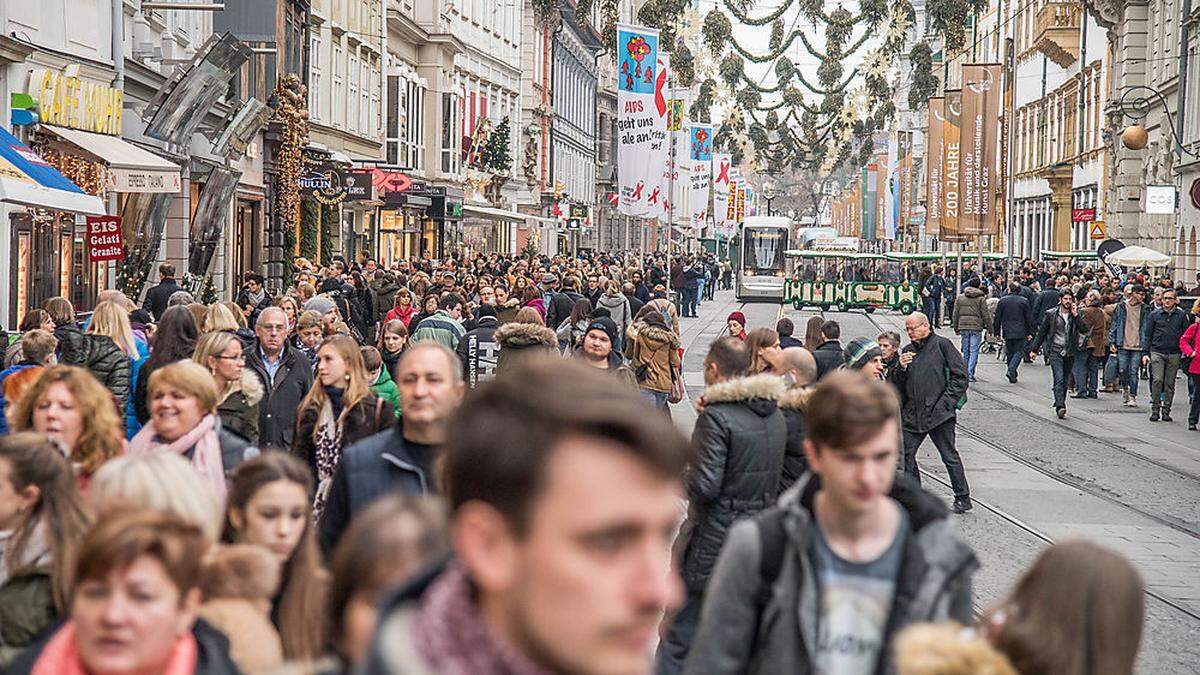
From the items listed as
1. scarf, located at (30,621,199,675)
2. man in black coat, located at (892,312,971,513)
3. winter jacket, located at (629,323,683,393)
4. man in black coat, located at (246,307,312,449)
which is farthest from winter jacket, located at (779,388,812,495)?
winter jacket, located at (629,323,683,393)

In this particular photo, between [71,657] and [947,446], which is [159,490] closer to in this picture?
[71,657]

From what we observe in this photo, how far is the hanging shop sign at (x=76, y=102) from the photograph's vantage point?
20219mm

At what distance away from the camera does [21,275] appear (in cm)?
2056

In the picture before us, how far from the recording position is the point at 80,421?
6328 mm

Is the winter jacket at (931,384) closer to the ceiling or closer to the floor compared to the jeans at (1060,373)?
closer to the ceiling

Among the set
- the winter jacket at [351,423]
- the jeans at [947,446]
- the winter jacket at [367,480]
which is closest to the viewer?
the winter jacket at [367,480]

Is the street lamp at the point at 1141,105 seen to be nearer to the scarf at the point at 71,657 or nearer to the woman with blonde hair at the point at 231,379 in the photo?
the woman with blonde hair at the point at 231,379

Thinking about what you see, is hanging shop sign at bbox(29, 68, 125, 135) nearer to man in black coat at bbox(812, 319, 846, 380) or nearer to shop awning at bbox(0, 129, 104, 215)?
shop awning at bbox(0, 129, 104, 215)

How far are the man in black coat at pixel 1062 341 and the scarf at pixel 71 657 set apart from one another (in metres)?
21.4

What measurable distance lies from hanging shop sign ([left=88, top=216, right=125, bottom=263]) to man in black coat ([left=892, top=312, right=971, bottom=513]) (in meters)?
10.3

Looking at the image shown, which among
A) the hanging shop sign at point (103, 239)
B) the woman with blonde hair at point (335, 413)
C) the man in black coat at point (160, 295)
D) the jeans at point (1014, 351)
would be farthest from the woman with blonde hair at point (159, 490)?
the jeans at point (1014, 351)

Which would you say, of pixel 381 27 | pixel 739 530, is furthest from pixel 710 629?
pixel 381 27

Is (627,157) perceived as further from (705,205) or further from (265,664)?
(265,664)

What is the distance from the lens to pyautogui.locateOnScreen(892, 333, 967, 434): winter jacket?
14.2 m
